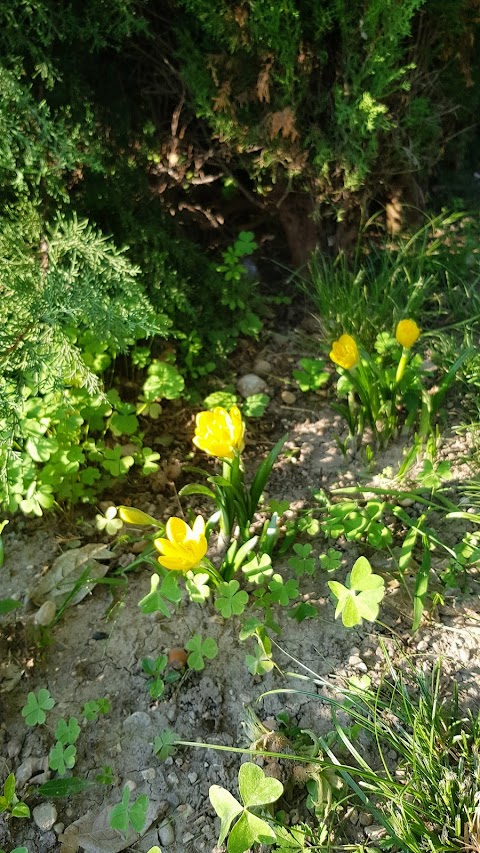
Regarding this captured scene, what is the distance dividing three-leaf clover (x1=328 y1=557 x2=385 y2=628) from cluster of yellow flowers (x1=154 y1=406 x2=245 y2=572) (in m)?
0.35

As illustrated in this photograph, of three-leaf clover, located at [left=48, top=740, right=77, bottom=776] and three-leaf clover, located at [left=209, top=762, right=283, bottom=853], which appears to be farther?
three-leaf clover, located at [left=48, top=740, right=77, bottom=776]

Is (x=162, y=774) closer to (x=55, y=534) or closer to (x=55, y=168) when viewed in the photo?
(x=55, y=534)

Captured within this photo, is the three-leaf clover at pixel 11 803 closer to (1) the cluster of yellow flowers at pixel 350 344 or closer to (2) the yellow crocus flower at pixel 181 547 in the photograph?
(2) the yellow crocus flower at pixel 181 547

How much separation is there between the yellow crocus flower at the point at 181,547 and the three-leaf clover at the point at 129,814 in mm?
529

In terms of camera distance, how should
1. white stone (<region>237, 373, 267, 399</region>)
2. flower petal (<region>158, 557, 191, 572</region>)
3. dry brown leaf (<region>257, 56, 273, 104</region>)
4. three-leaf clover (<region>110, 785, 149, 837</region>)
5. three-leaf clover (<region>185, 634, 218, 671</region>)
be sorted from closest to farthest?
1. three-leaf clover (<region>110, 785, 149, 837</region>)
2. flower petal (<region>158, 557, 191, 572</region>)
3. three-leaf clover (<region>185, 634, 218, 671</region>)
4. dry brown leaf (<region>257, 56, 273, 104</region>)
5. white stone (<region>237, 373, 267, 399</region>)

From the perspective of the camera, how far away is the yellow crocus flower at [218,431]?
70.1 inches

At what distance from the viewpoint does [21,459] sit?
1965 millimetres

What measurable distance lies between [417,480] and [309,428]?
501 millimetres

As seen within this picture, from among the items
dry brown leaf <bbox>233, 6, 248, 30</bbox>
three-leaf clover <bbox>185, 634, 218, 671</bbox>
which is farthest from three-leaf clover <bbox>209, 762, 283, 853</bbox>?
dry brown leaf <bbox>233, 6, 248, 30</bbox>

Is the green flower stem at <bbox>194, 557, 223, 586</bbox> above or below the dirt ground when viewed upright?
above

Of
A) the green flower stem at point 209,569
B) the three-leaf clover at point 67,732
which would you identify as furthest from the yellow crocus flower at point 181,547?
the three-leaf clover at point 67,732

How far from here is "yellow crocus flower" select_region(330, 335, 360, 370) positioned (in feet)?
6.71

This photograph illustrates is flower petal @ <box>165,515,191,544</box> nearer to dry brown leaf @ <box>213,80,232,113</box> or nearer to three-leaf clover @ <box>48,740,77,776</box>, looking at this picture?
three-leaf clover @ <box>48,740,77,776</box>

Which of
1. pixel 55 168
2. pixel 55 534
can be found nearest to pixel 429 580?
pixel 55 534
